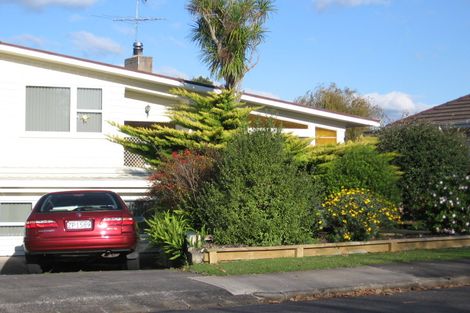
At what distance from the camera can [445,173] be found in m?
16.0

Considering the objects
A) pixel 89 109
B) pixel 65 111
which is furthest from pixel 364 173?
pixel 65 111

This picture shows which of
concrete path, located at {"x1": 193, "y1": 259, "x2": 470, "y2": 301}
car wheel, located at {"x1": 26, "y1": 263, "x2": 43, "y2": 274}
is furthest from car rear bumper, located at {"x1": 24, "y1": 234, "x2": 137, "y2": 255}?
concrete path, located at {"x1": 193, "y1": 259, "x2": 470, "y2": 301}

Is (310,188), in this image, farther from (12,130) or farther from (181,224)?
(12,130)

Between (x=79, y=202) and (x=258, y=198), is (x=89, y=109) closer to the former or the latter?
(x=79, y=202)

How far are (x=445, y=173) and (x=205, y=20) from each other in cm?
766

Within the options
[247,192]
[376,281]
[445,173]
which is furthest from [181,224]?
[445,173]

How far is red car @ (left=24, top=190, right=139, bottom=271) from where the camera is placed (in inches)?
459

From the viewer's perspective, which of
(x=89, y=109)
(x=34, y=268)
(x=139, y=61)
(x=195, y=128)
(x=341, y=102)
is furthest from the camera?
(x=341, y=102)

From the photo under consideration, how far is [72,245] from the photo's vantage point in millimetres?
11664

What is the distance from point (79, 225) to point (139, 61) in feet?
38.5

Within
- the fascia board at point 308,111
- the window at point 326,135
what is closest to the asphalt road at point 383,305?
the fascia board at point 308,111

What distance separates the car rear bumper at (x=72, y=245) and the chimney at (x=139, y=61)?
11290mm

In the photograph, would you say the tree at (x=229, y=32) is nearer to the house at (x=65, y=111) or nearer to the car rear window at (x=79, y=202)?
the house at (x=65, y=111)

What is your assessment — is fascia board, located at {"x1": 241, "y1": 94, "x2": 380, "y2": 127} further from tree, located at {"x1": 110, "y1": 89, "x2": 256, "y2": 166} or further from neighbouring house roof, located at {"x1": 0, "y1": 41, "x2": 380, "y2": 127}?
tree, located at {"x1": 110, "y1": 89, "x2": 256, "y2": 166}
